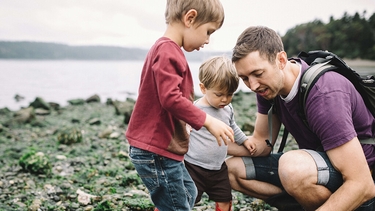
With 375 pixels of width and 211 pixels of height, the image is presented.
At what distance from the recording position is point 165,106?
7.95ft

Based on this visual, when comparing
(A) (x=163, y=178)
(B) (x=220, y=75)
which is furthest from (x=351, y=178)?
(A) (x=163, y=178)

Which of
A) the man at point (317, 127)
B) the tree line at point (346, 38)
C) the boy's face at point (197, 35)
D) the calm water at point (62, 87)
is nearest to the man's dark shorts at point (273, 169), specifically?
the man at point (317, 127)

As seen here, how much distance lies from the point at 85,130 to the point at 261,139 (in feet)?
21.4

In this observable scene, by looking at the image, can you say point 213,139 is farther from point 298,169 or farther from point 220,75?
point 298,169

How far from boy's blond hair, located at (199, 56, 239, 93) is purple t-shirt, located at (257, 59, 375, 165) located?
58cm

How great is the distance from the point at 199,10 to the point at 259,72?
0.95 metres

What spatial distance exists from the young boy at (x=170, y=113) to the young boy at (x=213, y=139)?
0.59 meters

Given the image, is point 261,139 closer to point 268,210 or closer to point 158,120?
point 268,210

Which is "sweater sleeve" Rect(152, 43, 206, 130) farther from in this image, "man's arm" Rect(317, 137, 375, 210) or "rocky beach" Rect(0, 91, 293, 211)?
"rocky beach" Rect(0, 91, 293, 211)

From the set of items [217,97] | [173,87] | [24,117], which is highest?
[173,87]

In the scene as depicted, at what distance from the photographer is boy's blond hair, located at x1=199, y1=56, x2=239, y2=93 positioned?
10.6 ft

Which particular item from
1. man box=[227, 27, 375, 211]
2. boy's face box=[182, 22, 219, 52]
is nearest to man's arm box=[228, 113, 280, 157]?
man box=[227, 27, 375, 211]

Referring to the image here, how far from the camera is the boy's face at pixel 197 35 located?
2.62 meters

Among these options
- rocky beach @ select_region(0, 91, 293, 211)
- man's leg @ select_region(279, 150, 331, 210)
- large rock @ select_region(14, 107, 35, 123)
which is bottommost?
large rock @ select_region(14, 107, 35, 123)
